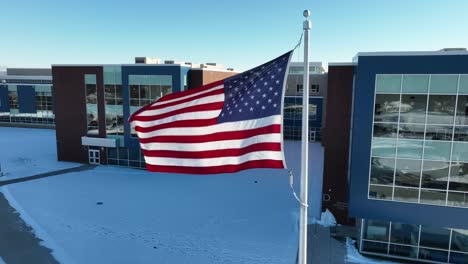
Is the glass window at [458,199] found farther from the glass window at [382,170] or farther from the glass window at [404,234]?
the glass window at [382,170]

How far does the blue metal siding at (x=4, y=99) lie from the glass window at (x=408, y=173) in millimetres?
61216

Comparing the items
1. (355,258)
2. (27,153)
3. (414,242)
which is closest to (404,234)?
(414,242)

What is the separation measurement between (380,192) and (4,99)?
61.5 m

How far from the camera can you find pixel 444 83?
14.9 metres

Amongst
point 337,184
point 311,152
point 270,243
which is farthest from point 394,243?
point 311,152

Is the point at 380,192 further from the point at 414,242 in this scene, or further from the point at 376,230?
the point at 414,242

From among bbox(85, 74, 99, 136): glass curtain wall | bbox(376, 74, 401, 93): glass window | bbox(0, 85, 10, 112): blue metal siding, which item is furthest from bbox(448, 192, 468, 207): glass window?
bbox(0, 85, 10, 112): blue metal siding

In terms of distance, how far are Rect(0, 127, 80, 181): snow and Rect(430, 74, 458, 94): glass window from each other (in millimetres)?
31170

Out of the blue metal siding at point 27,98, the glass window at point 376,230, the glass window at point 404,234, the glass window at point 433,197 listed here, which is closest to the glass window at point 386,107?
the glass window at point 433,197

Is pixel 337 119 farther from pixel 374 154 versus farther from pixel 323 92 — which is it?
pixel 323 92

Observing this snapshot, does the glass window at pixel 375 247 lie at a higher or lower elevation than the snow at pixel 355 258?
higher

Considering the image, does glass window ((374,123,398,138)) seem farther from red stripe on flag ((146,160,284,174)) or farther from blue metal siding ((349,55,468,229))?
red stripe on flag ((146,160,284,174))

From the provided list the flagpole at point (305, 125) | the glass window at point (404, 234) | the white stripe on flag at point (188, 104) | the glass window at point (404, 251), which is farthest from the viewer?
the glass window at point (404, 251)

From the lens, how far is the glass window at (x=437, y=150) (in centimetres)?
1513
